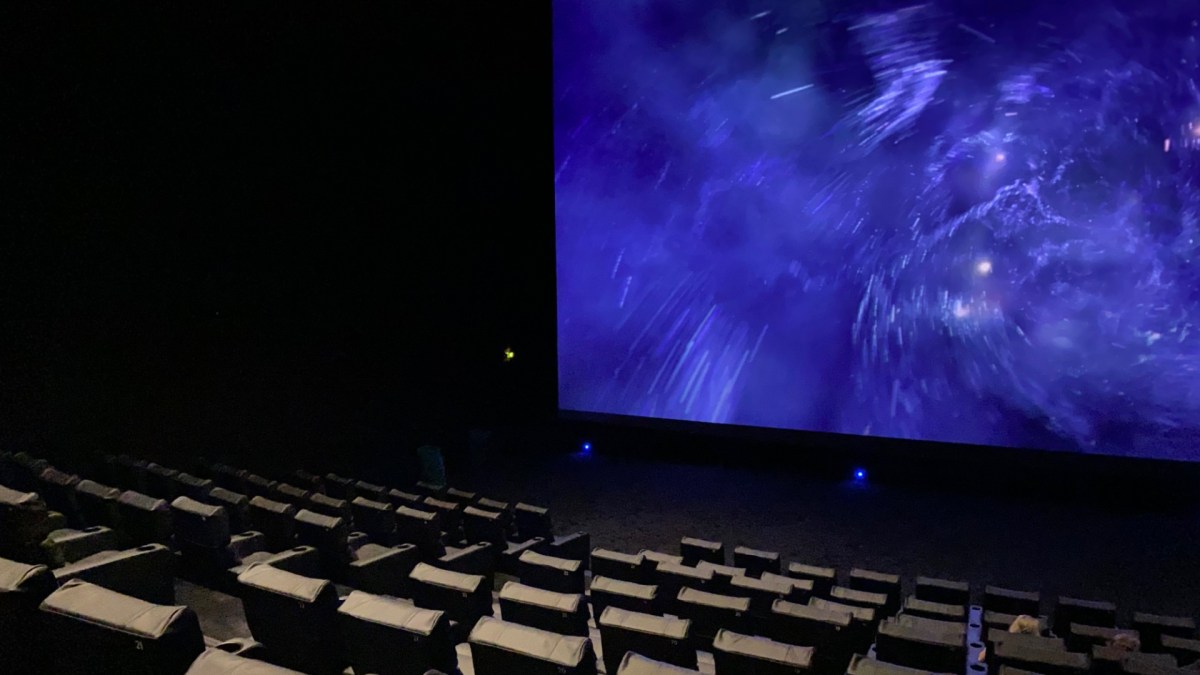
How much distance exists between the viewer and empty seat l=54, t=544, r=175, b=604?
2937 millimetres

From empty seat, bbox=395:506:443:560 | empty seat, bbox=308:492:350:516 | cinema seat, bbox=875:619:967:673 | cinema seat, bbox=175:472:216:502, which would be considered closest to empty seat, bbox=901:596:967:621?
cinema seat, bbox=875:619:967:673

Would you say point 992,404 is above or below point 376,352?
below

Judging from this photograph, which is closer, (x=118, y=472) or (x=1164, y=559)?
(x=118, y=472)

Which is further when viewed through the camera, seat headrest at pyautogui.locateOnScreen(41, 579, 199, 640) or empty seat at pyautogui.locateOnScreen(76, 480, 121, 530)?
empty seat at pyautogui.locateOnScreen(76, 480, 121, 530)

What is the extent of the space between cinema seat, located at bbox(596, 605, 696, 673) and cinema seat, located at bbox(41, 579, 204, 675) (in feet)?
5.16

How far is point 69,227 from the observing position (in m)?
7.02

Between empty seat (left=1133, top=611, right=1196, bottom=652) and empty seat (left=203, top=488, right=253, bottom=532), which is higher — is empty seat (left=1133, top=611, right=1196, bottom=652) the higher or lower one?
the lower one

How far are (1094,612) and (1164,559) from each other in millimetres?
2944

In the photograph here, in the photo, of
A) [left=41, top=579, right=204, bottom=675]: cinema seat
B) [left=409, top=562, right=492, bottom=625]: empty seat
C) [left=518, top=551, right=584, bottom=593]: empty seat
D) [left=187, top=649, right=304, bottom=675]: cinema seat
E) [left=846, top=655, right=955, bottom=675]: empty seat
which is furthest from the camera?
[left=518, top=551, right=584, bottom=593]: empty seat

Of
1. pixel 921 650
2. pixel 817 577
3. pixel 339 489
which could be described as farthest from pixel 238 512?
pixel 921 650

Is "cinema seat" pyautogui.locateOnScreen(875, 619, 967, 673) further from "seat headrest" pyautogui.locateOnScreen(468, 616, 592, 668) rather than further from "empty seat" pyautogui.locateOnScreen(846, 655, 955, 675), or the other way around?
"seat headrest" pyautogui.locateOnScreen(468, 616, 592, 668)

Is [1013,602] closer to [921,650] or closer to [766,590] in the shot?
[766,590]

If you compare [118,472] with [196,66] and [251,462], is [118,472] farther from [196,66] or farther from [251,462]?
[196,66]

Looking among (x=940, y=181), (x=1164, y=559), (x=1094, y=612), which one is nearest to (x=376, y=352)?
(x=940, y=181)
